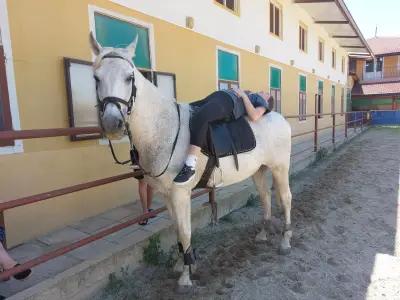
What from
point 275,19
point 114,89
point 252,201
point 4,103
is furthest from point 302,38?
point 114,89

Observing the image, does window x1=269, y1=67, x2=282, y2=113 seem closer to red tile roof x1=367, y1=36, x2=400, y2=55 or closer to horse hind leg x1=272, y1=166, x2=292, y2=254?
horse hind leg x1=272, y1=166, x2=292, y2=254

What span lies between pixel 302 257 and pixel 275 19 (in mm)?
8649

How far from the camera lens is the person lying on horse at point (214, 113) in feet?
7.56

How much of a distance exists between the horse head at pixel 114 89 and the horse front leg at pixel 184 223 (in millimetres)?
797

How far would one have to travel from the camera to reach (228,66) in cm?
721

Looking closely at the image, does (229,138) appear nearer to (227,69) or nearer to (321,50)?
(227,69)

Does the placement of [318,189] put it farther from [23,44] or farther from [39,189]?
[23,44]

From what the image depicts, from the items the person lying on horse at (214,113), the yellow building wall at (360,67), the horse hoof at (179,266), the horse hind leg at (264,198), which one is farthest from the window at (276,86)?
the yellow building wall at (360,67)

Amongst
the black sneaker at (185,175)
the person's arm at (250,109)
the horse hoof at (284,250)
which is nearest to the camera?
the black sneaker at (185,175)

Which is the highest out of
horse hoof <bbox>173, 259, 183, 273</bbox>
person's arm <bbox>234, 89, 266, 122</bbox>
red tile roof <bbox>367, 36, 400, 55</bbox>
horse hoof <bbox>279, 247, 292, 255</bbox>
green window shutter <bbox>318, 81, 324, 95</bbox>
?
red tile roof <bbox>367, 36, 400, 55</bbox>

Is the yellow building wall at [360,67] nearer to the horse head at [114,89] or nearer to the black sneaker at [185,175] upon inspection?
the black sneaker at [185,175]

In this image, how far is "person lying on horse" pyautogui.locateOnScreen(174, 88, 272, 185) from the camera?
230 centimetres

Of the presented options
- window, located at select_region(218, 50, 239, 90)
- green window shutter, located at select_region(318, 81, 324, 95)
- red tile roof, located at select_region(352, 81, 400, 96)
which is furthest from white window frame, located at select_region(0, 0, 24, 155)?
red tile roof, located at select_region(352, 81, 400, 96)

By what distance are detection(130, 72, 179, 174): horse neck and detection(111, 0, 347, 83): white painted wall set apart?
253cm
